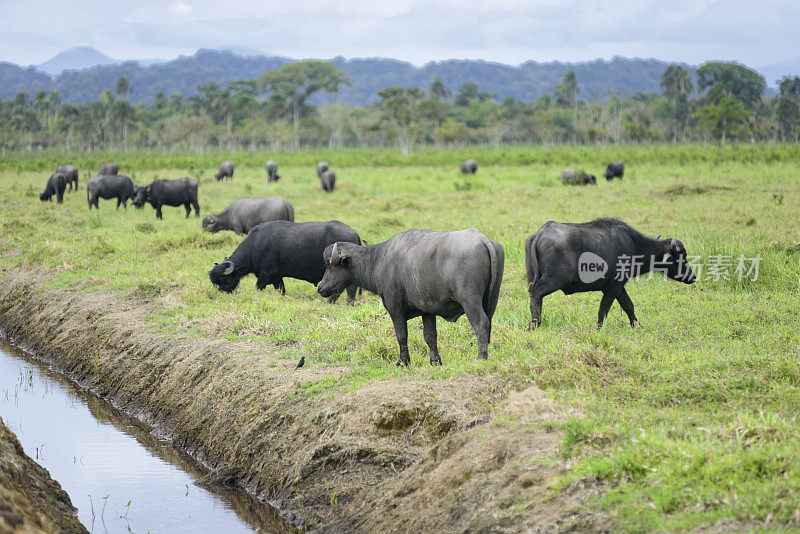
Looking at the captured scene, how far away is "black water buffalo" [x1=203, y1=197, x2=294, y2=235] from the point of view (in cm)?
1659

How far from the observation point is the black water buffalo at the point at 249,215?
653 inches

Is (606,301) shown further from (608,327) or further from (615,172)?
(615,172)

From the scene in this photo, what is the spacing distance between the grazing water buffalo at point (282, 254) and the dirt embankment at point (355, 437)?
2256 millimetres

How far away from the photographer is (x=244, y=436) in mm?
7215

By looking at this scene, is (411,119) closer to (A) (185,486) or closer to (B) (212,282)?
(B) (212,282)

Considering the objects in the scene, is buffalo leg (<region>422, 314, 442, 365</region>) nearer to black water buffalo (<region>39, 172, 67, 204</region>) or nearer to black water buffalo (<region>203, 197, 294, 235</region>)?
black water buffalo (<region>203, 197, 294, 235</region>)

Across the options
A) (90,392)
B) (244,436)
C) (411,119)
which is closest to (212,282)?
(90,392)

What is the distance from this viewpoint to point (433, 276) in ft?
23.6

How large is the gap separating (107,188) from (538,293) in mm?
18320

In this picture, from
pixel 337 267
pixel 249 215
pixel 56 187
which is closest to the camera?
pixel 337 267

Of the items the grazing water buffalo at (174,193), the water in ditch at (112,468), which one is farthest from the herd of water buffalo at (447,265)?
the grazing water buffalo at (174,193)

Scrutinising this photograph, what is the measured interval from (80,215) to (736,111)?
41.6 meters

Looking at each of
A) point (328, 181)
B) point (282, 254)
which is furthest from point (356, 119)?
point (282, 254)

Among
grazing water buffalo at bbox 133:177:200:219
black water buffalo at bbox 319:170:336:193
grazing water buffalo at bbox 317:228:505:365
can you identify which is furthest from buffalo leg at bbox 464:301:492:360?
black water buffalo at bbox 319:170:336:193
